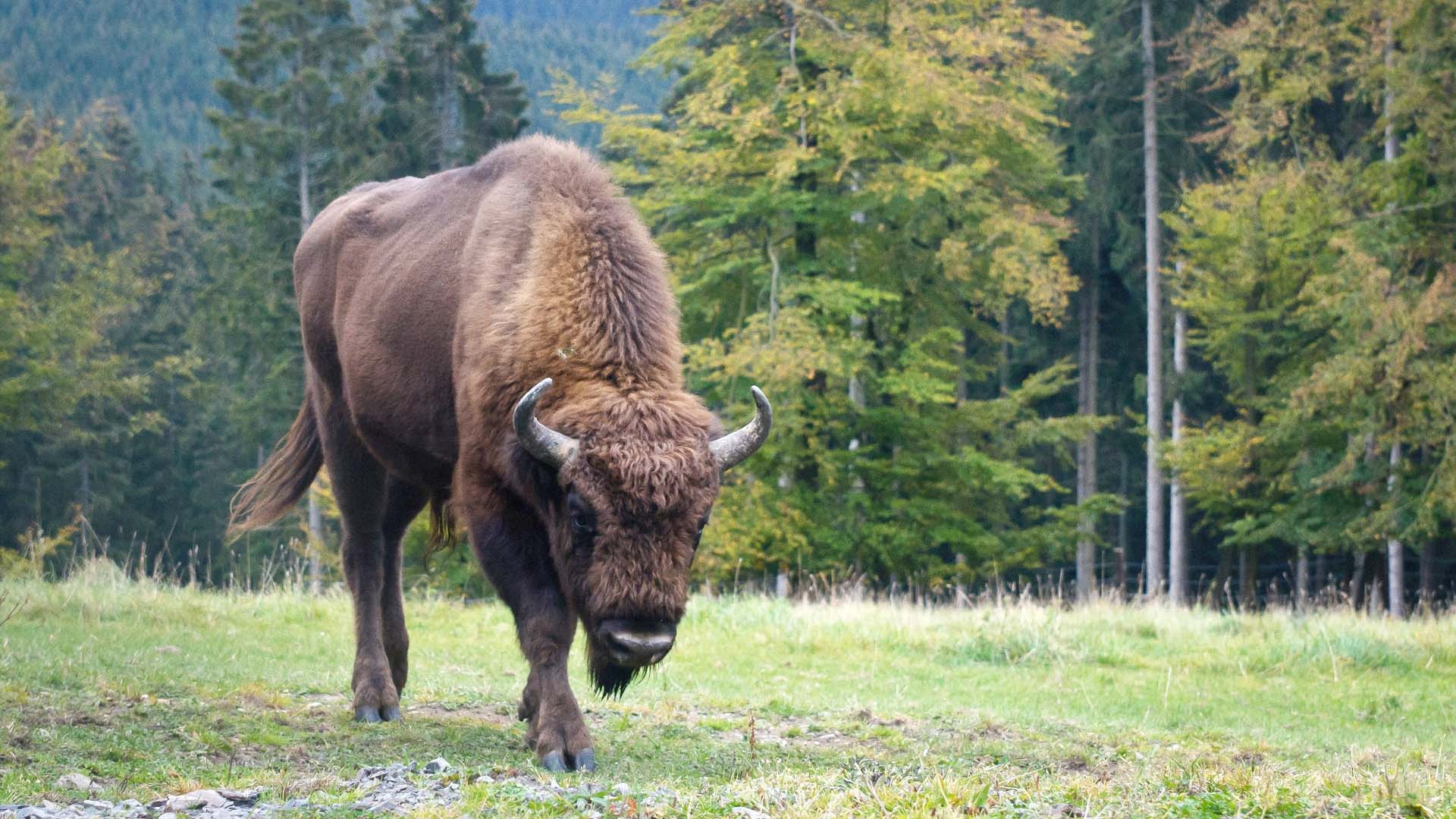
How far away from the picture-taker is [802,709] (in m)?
8.11

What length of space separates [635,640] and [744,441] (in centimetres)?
114

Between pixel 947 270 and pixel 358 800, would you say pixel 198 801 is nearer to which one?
pixel 358 800

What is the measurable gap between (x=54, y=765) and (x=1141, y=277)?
36597 millimetres

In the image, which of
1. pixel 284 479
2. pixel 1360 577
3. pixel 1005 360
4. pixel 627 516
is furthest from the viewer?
pixel 1005 360

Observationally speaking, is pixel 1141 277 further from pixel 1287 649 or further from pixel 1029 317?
pixel 1287 649

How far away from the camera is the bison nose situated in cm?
523

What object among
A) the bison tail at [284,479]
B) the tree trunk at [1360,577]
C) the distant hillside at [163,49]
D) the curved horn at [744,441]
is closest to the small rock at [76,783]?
the curved horn at [744,441]

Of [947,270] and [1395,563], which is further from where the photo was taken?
[1395,563]

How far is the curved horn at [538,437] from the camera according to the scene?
18.3 ft

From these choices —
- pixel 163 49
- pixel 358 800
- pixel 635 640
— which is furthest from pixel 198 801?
pixel 163 49

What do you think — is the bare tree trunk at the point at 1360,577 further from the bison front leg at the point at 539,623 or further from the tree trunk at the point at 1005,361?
the bison front leg at the point at 539,623

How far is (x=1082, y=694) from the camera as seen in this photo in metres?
9.86

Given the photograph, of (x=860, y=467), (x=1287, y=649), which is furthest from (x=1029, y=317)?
(x=1287, y=649)

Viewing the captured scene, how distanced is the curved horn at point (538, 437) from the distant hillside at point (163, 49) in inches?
2978
